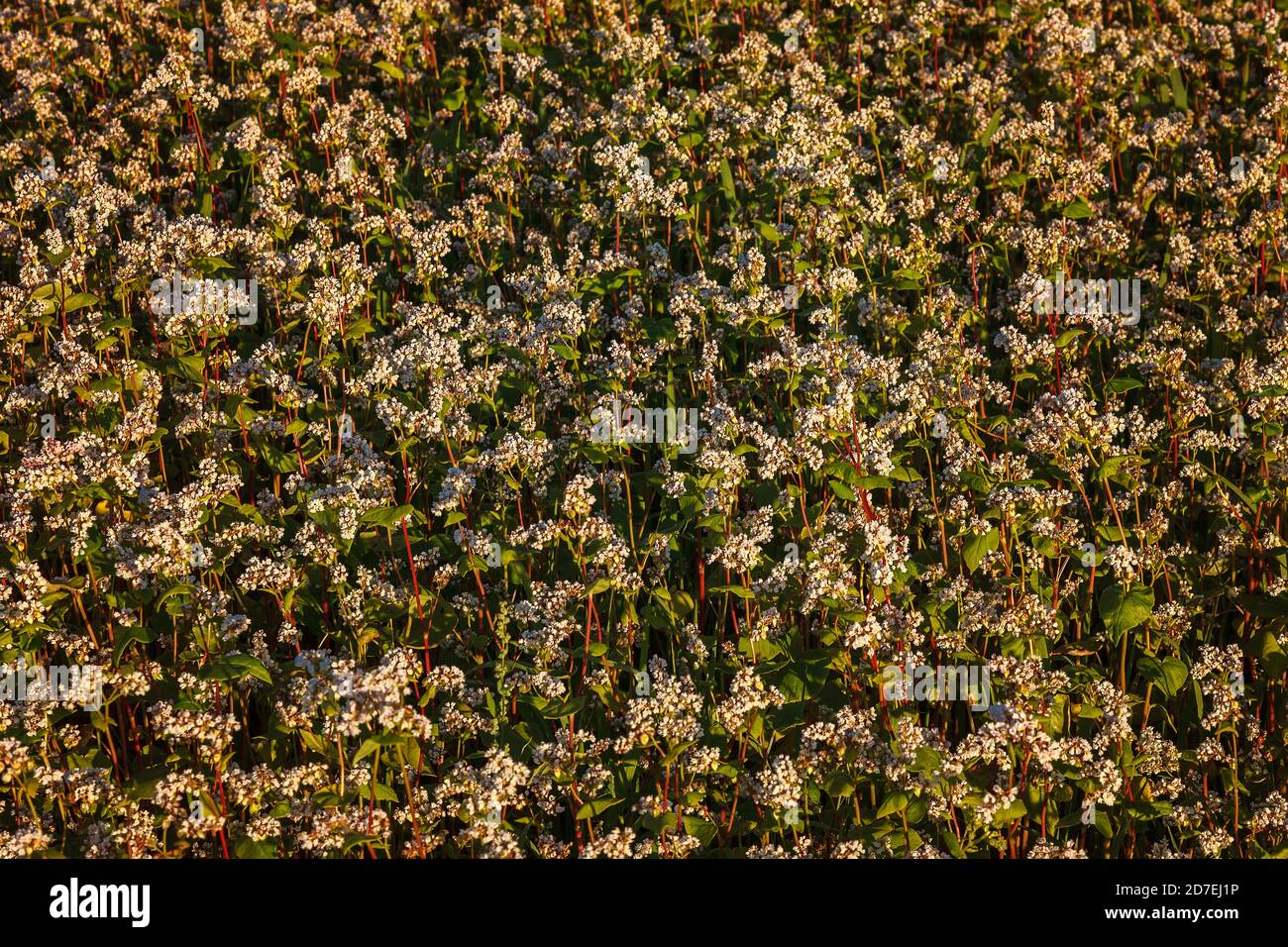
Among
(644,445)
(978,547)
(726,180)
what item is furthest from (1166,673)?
(726,180)

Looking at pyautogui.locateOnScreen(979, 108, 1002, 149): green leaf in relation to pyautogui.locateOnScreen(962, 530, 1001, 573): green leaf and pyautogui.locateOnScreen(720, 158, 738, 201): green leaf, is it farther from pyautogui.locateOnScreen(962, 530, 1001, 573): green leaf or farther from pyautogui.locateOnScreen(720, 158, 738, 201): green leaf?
pyautogui.locateOnScreen(962, 530, 1001, 573): green leaf

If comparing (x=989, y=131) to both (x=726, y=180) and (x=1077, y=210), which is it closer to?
(x=1077, y=210)

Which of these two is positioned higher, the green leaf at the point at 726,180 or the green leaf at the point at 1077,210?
the green leaf at the point at 726,180

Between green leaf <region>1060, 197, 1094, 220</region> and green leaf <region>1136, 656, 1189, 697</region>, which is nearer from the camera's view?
green leaf <region>1136, 656, 1189, 697</region>

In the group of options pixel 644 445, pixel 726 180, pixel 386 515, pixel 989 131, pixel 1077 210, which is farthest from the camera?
pixel 989 131

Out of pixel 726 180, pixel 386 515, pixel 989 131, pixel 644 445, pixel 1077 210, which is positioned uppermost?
pixel 989 131

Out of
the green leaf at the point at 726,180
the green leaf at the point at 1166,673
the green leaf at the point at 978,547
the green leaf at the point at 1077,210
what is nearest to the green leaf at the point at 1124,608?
the green leaf at the point at 1166,673

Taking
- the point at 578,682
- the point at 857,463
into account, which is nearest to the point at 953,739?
the point at 857,463

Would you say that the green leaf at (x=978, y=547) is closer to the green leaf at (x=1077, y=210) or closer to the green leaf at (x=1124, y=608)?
Answer: the green leaf at (x=1124, y=608)

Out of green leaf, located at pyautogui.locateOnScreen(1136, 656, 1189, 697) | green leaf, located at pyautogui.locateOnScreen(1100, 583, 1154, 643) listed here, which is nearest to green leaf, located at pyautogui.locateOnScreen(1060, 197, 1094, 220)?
green leaf, located at pyautogui.locateOnScreen(1100, 583, 1154, 643)

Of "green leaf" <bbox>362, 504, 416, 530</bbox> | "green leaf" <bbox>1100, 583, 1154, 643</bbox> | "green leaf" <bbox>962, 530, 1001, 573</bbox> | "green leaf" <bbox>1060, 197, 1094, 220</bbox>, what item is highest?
"green leaf" <bbox>1060, 197, 1094, 220</bbox>
